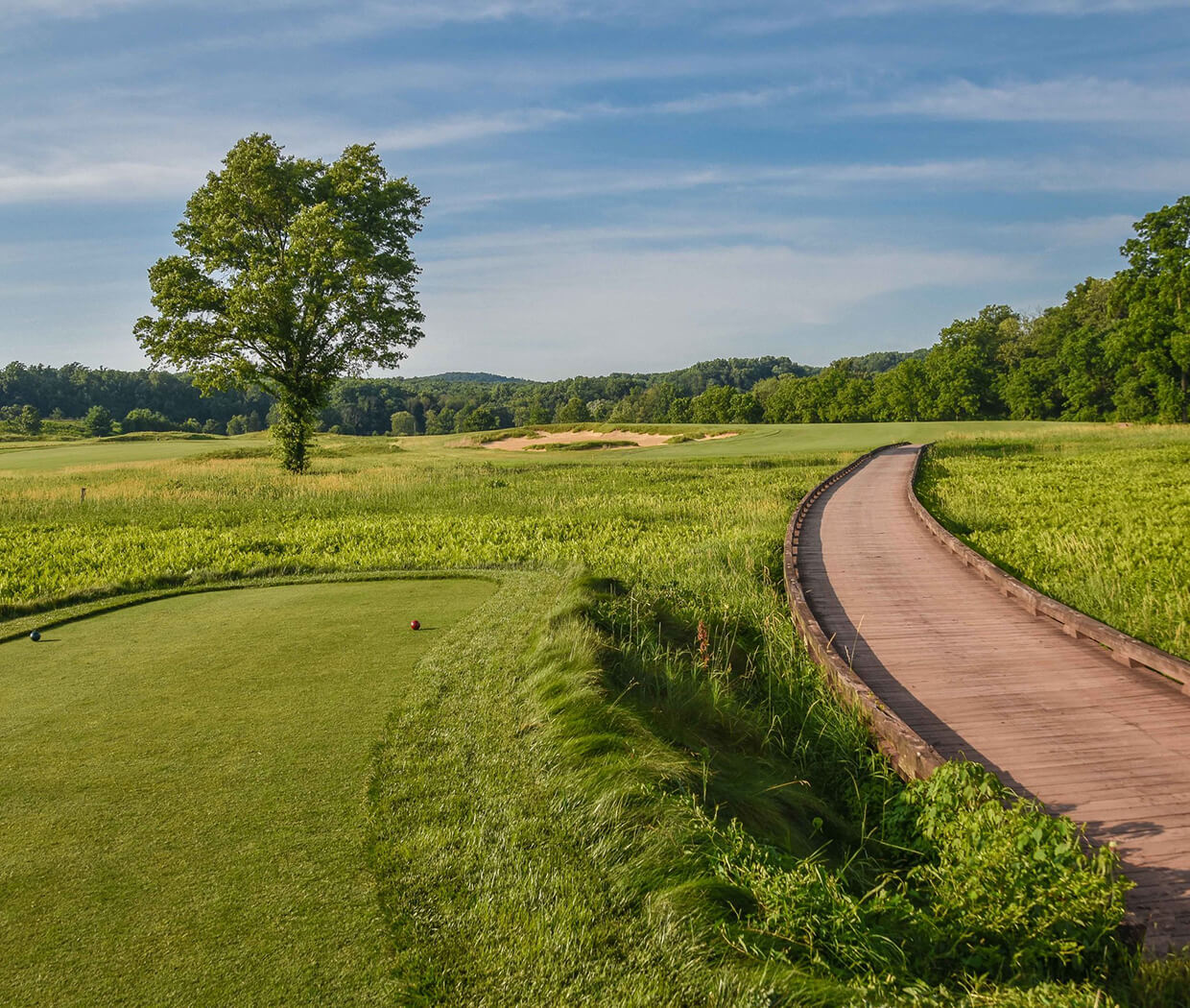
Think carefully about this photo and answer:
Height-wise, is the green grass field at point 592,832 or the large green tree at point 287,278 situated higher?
the large green tree at point 287,278

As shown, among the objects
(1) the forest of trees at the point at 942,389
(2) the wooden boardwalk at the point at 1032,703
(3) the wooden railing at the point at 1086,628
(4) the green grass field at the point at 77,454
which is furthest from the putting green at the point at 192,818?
(1) the forest of trees at the point at 942,389

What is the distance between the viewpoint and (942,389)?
7869 cm

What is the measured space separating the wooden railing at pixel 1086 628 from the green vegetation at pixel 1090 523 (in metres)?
0.76

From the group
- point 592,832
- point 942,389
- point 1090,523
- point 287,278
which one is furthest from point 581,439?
point 592,832

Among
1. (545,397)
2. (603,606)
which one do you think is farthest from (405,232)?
(545,397)

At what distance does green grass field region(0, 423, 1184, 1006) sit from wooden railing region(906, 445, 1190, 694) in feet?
9.55

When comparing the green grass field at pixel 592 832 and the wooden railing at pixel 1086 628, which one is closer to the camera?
the green grass field at pixel 592 832

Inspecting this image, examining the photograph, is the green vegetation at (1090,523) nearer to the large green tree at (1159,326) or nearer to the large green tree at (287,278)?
the large green tree at (287,278)

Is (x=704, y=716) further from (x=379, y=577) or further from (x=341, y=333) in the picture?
(x=341, y=333)

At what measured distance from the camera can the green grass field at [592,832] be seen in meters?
2.76

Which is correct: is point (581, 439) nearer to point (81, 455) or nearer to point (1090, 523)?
point (81, 455)

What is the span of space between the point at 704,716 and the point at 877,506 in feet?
44.0

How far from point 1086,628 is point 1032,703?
2074 millimetres

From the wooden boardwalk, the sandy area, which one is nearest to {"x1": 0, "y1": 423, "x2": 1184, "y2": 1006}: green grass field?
the wooden boardwalk
